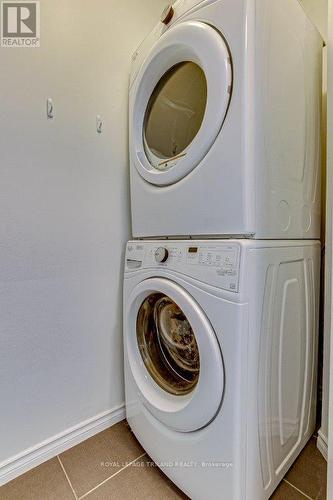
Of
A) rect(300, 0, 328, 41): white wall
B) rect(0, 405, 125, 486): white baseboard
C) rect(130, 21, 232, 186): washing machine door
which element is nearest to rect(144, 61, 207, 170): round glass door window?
rect(130, 21, 232, 186): washing machine door

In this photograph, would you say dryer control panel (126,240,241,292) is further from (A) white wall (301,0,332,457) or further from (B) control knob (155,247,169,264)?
(A) white wall (301,0,332,457)

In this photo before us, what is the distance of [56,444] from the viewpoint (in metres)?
0.98

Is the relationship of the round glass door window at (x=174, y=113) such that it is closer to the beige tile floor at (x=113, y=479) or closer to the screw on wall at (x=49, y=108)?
the screw on wall at (x=49, y=108)

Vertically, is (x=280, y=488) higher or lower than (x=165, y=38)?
lower

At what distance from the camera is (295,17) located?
0.85 metres

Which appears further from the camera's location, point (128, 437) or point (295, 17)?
point (128, 437)

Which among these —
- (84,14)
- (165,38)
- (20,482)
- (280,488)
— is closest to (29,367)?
(20,482)

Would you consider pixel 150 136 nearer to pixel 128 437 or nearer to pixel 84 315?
pixel 84 315

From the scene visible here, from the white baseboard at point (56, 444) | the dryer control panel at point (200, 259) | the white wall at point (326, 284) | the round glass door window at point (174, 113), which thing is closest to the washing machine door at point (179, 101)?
the round glass door window at point (174, 113)

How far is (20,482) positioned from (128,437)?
0.41 m

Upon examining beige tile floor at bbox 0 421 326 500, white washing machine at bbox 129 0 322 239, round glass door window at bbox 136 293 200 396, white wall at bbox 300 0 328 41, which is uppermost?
white wall at bbox 300 0 328 41

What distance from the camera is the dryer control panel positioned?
642 millimetres

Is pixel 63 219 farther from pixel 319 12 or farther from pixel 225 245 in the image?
pixel 319 12

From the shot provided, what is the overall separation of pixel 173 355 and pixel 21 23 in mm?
1376
